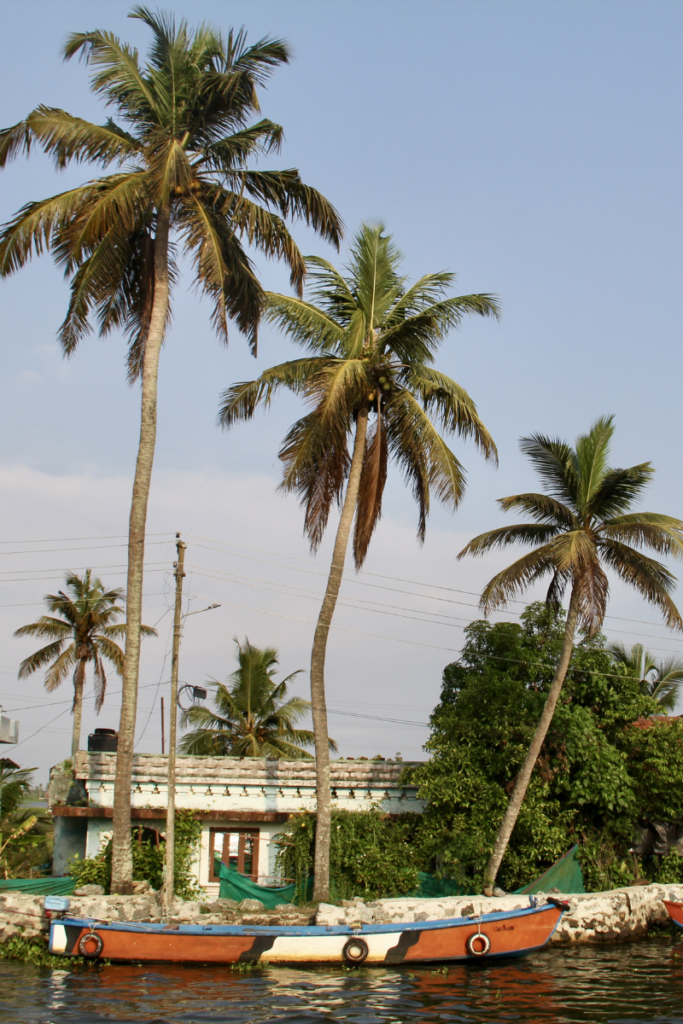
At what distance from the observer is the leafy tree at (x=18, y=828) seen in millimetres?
22922

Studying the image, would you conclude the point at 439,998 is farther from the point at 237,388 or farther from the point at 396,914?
the point at 237,388

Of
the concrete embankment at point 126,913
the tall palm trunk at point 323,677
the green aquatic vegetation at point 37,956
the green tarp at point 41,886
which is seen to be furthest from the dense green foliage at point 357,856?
the green aquatic vegetation at point 37,956

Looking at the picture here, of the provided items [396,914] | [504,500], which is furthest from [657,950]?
[504,500]

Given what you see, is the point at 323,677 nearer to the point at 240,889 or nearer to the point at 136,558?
the point at 240,889

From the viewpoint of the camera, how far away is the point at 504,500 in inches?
942

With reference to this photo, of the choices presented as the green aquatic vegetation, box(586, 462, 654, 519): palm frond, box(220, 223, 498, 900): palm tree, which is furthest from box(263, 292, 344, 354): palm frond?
the green aquatic vegetation

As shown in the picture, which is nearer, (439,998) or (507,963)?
(439,998)

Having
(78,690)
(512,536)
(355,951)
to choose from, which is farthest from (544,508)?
(78,690)

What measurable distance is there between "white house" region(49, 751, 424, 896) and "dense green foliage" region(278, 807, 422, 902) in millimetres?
963

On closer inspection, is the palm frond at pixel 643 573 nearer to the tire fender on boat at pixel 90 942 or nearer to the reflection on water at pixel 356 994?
the reflection on water at pixel 356 994

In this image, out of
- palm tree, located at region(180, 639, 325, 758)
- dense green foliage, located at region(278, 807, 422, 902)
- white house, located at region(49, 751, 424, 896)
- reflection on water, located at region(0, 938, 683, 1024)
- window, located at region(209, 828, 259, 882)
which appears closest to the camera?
reflection on water, located at region(0, 938, 683, 1024)

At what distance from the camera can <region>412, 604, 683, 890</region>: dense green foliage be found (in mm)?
22016

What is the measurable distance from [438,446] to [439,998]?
12415 mm

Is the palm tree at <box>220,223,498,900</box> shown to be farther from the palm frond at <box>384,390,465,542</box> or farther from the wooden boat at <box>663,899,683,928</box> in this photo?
the wooden boat at <box>663,899,683,928</box>
